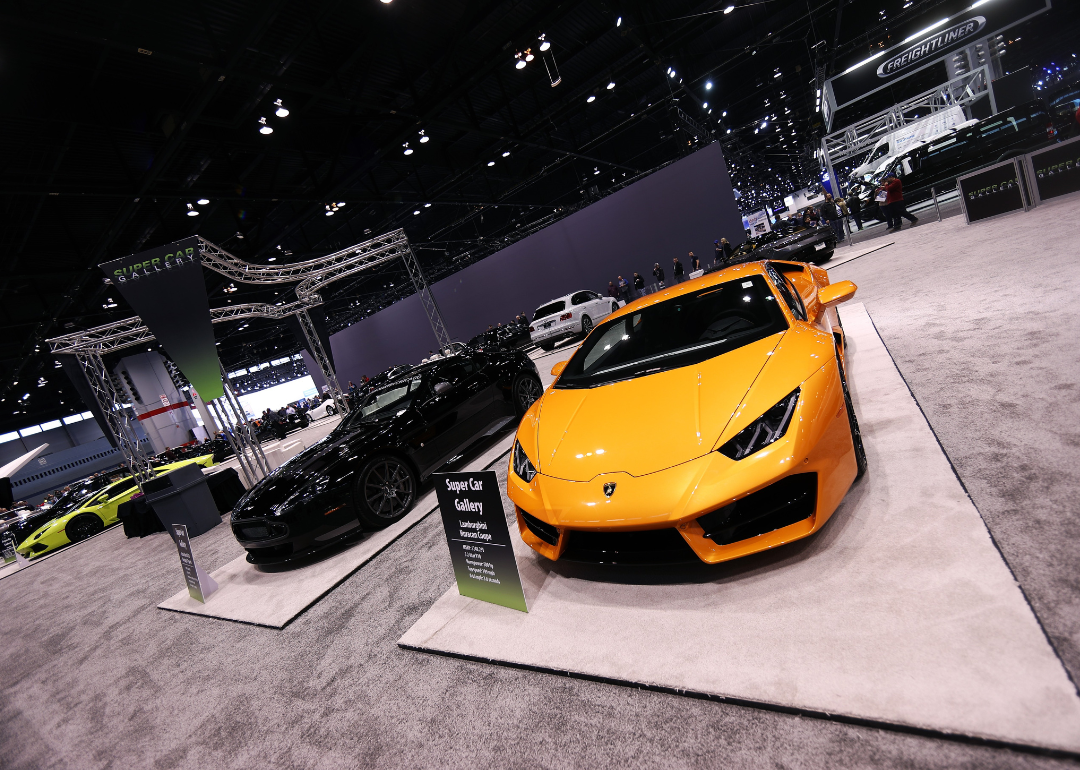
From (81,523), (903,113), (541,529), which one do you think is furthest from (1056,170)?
(81,523)

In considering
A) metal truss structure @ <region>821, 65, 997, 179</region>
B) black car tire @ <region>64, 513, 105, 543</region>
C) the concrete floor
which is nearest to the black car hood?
the concrete floor

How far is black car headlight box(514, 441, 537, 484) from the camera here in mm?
2436

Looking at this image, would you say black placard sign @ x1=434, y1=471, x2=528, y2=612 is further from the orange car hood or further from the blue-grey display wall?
the blue-grey display wall

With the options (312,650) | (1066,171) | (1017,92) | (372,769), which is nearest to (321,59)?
(312,650)

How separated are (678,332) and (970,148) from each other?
18157 mm

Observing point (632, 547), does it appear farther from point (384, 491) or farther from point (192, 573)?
point (192, 573)

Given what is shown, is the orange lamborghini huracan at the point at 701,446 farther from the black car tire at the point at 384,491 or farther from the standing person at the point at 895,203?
the standing person at the point at 895,203

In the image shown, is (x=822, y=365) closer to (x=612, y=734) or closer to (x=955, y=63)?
(x=612, y=734)

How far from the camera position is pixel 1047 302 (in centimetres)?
379

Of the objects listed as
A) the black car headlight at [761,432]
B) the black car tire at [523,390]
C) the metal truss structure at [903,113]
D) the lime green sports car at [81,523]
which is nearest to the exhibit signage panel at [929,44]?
the metal truss structure at [903,113]

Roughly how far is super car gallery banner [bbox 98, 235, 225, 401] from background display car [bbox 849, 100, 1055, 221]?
16.2m

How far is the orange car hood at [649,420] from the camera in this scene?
6.74 ft

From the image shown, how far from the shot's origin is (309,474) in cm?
410

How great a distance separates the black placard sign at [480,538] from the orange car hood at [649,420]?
32 centimetres
